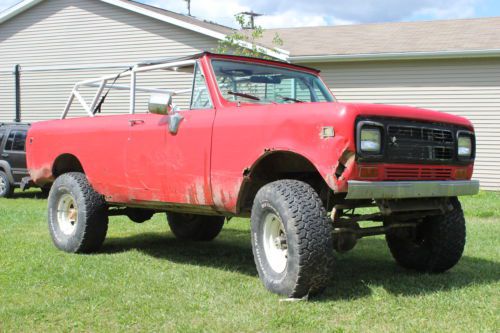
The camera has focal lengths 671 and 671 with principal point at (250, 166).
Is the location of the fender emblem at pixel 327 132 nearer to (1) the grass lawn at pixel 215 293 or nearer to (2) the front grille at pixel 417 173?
(2) the front grille at pixel 417 173

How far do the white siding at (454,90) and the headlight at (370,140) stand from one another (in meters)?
11.3

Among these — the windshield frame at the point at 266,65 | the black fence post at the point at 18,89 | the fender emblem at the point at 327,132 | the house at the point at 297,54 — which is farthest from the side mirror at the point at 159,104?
the black fence post at the point at 18,89

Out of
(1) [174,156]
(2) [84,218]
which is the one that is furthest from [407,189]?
(2) [84,218]

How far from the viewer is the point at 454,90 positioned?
15562 mm

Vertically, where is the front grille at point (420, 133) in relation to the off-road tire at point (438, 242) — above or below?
above

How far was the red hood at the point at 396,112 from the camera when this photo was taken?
4766 mm

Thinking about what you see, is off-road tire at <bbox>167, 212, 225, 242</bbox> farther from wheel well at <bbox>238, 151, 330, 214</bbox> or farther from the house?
the house

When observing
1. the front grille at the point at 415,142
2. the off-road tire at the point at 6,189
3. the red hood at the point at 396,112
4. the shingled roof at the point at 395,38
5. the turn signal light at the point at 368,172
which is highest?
the shingled roof at the point at 395,38

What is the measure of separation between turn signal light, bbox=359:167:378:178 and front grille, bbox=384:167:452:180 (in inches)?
4.9

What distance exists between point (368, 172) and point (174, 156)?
201 centimetres

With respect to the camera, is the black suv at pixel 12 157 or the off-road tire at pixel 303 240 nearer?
the off-road tire at pixel 303 240

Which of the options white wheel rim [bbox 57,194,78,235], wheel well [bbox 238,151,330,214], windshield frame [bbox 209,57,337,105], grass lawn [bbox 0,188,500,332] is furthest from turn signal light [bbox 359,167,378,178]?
white wheel rim [bbox 57,194,78,235]

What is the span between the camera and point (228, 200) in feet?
18.5

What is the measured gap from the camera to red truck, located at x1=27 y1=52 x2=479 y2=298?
484 centimetres
